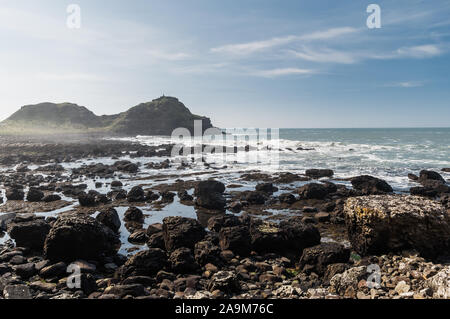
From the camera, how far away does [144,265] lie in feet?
24.8

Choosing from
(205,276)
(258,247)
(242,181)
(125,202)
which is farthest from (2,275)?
(242,181)

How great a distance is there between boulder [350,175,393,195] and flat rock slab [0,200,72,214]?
60.2 ft

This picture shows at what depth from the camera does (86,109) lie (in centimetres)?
18738

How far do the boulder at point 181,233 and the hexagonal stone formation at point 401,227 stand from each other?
204 inches

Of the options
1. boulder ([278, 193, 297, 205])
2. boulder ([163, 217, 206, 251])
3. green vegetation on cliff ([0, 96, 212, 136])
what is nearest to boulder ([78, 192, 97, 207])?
boulder ([163, 217, 206, 251])

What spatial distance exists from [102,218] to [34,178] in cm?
1623

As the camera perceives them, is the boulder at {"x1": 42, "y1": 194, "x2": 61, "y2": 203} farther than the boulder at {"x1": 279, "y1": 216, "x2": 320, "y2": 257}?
Yes

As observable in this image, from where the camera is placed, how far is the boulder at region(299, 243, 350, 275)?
7.54 metres

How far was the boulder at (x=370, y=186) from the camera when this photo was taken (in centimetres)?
1758

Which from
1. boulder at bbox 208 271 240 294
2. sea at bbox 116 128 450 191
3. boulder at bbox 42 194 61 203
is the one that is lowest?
boulder at bbox 208 271 240 294

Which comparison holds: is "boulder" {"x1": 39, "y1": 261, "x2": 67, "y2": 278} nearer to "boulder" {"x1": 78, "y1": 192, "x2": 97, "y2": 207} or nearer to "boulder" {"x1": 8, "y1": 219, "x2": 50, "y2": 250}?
"boulder" {"x1": 8, "y1": 219, "x2": 50, "y2": 250}
